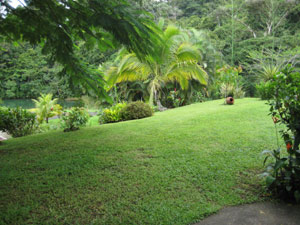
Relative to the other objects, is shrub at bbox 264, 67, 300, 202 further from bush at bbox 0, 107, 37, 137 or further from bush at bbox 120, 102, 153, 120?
bush at bbox 0, 107, 37, 137

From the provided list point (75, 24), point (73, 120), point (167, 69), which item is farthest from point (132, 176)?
point (167, 69)

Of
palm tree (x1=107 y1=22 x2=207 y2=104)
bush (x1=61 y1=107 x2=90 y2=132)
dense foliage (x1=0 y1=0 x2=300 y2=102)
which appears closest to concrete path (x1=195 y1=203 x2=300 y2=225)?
dense foliage (x1=0 y1=0 x2=300 y2=102)

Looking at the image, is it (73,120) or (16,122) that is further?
(16,122)

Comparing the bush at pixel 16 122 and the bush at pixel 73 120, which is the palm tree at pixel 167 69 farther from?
the bush at pixel 16 122

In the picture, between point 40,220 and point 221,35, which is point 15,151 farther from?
point 221,35

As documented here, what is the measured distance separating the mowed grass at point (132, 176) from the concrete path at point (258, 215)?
0.08m

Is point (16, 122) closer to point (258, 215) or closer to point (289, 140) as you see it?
point (258, 215)

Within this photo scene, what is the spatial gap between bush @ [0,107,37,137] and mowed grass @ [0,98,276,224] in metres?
1.78

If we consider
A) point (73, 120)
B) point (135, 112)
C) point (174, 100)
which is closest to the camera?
point (73, 120)

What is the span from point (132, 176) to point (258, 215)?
1440 millimetres

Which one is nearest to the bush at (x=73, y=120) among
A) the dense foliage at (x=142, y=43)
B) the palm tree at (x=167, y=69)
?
the dense foliage at (x=142, y=43)

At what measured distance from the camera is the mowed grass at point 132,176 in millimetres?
2172

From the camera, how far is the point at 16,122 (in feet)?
20.5

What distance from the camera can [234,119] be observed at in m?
5.71
